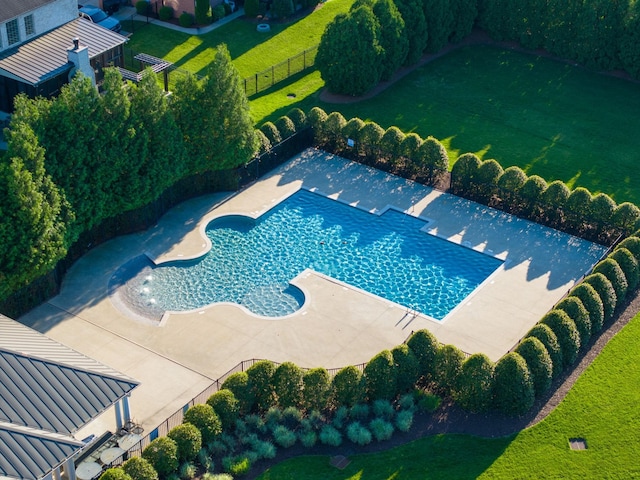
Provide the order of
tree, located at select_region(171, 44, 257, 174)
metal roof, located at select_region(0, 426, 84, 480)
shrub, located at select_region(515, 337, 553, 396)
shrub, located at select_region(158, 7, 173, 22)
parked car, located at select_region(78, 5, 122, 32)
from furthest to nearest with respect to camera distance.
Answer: shrub, located at select_region(158, 7, 173, 22) < parked car, located at select_region(78, 5, 122, 32) < tree, located at select_region(171, 44, 257, 174) < shrub, located at select_region(515, 337, 553, 396) < metal roof, located at select_region(0, 426, 84, 480)

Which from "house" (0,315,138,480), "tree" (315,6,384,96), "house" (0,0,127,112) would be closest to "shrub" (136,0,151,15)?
"tree" (315,6,384,96)

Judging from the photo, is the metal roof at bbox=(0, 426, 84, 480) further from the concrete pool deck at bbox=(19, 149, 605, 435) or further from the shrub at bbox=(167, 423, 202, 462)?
the concrete pool deck at bbox=(19, 149, 605, 435)

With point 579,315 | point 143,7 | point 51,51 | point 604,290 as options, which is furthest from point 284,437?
point 143,7

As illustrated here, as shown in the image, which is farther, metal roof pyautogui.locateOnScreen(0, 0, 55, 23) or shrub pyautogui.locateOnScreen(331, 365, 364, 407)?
metal roof pyautogui.locateOnScreen(0, 0, 55, 23)

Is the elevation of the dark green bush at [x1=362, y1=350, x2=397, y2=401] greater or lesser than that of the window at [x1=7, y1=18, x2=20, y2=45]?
lesser

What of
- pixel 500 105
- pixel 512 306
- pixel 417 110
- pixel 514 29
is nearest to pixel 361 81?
pixel 417 110
